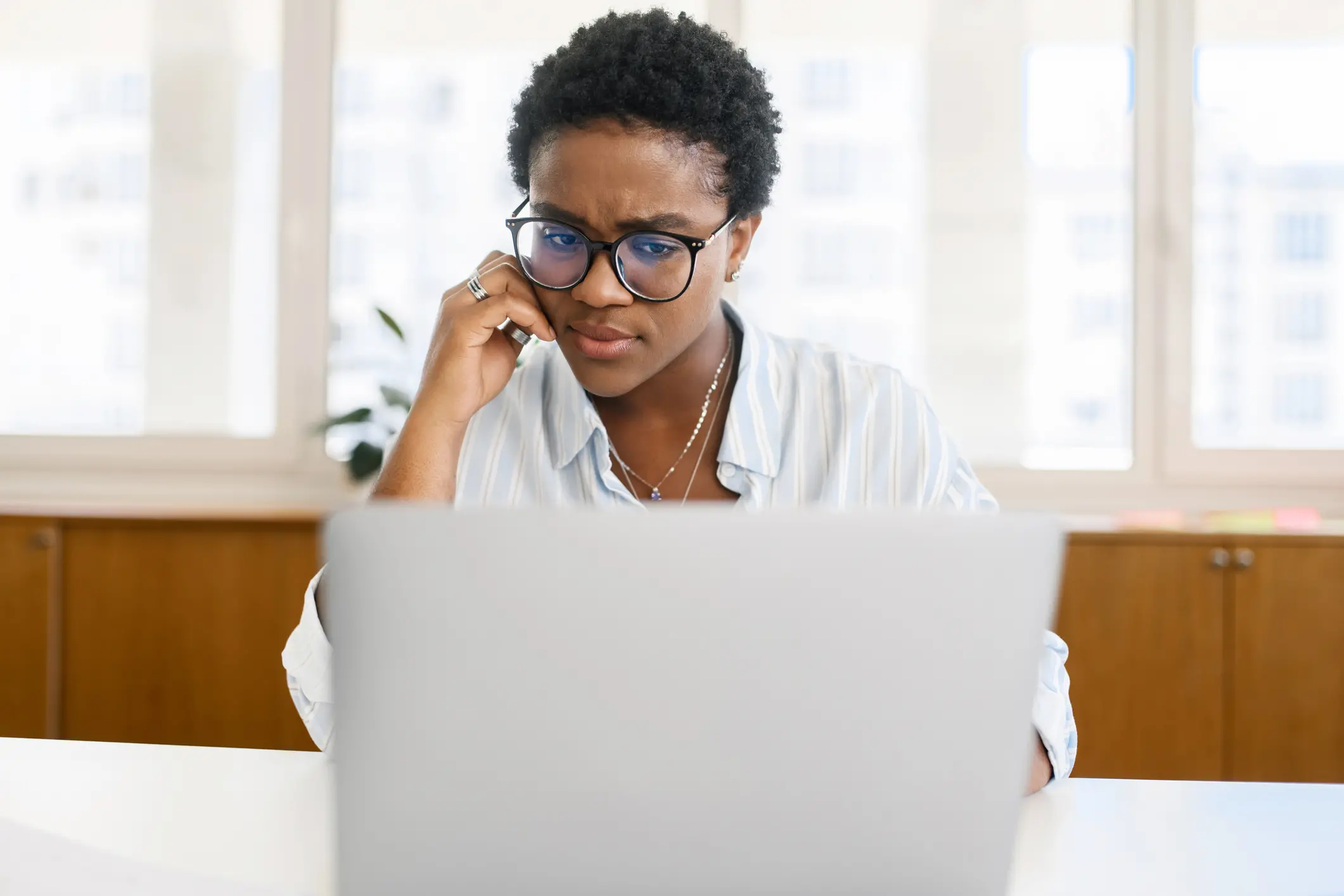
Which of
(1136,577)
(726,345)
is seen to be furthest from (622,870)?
(1136,577)

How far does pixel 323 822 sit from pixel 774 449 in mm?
751

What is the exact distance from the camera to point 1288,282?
2.87m

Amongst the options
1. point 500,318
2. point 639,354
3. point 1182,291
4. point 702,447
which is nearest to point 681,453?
point 702,447

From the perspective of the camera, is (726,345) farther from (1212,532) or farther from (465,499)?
(1212,532)

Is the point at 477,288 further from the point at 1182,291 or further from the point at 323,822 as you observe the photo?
the point at 1182,291

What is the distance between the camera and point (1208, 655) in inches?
92.9

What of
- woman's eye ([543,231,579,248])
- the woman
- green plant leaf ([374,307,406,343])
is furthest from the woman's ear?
green plant leaf ([374,307,406,343])

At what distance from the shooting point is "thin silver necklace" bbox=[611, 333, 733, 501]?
1398 mm

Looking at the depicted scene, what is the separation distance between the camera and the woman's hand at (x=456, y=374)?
4.00 ft

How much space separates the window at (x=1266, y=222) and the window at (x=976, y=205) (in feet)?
0.69

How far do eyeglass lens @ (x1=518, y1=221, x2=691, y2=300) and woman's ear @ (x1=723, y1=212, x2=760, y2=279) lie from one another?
0.12 m

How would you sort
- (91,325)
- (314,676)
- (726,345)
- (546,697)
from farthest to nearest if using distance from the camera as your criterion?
(91,325)
(726,345)
(314,676)
(546,697)

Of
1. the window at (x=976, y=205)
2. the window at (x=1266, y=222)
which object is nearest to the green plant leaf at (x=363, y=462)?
the window at (x=976, y=205)

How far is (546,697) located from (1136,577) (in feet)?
7.25
